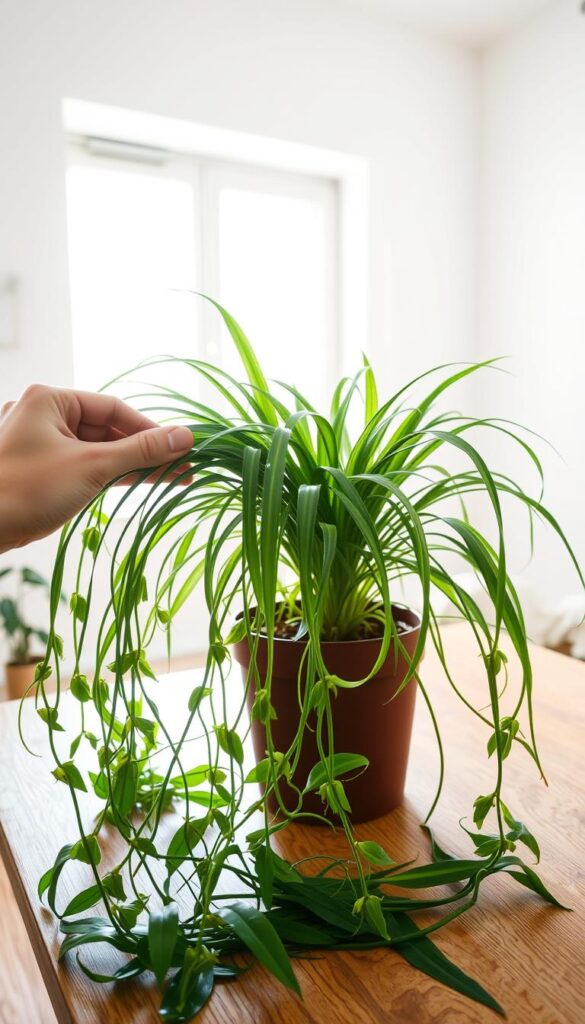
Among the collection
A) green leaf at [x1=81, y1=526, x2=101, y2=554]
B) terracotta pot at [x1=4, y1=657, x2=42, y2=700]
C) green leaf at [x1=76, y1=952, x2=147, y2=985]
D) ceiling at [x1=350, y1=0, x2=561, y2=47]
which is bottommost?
terracotta pot at [x1=4, y1=657, x2=42, y2=700]

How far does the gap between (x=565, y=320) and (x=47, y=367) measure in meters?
2.24

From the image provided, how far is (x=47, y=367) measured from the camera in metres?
2.74

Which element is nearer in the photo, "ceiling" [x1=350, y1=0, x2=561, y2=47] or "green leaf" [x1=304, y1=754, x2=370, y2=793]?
"green leaf" [x1=304, y1=754, x2=370, y2=793]

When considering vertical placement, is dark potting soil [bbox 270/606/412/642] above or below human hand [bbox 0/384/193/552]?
below

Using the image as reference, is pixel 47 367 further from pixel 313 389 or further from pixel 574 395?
pixel 574 395

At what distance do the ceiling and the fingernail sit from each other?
11.2ft

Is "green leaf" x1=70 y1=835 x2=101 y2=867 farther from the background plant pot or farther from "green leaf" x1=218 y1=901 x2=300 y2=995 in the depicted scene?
the background plant pot

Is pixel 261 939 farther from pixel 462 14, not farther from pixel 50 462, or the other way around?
pixel 462 14

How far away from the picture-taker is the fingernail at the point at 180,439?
53cm

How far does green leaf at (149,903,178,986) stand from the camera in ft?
1.40

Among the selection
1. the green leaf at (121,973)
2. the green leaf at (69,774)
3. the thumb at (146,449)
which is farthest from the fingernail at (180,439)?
the green leaf at (121,973)

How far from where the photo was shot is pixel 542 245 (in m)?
3.36

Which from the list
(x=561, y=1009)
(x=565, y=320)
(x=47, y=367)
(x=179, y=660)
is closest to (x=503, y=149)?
(x=565, y=320)

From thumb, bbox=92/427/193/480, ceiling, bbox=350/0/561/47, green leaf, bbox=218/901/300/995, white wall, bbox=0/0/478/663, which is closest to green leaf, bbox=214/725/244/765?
green leaf, bbox=218/901/300/995
